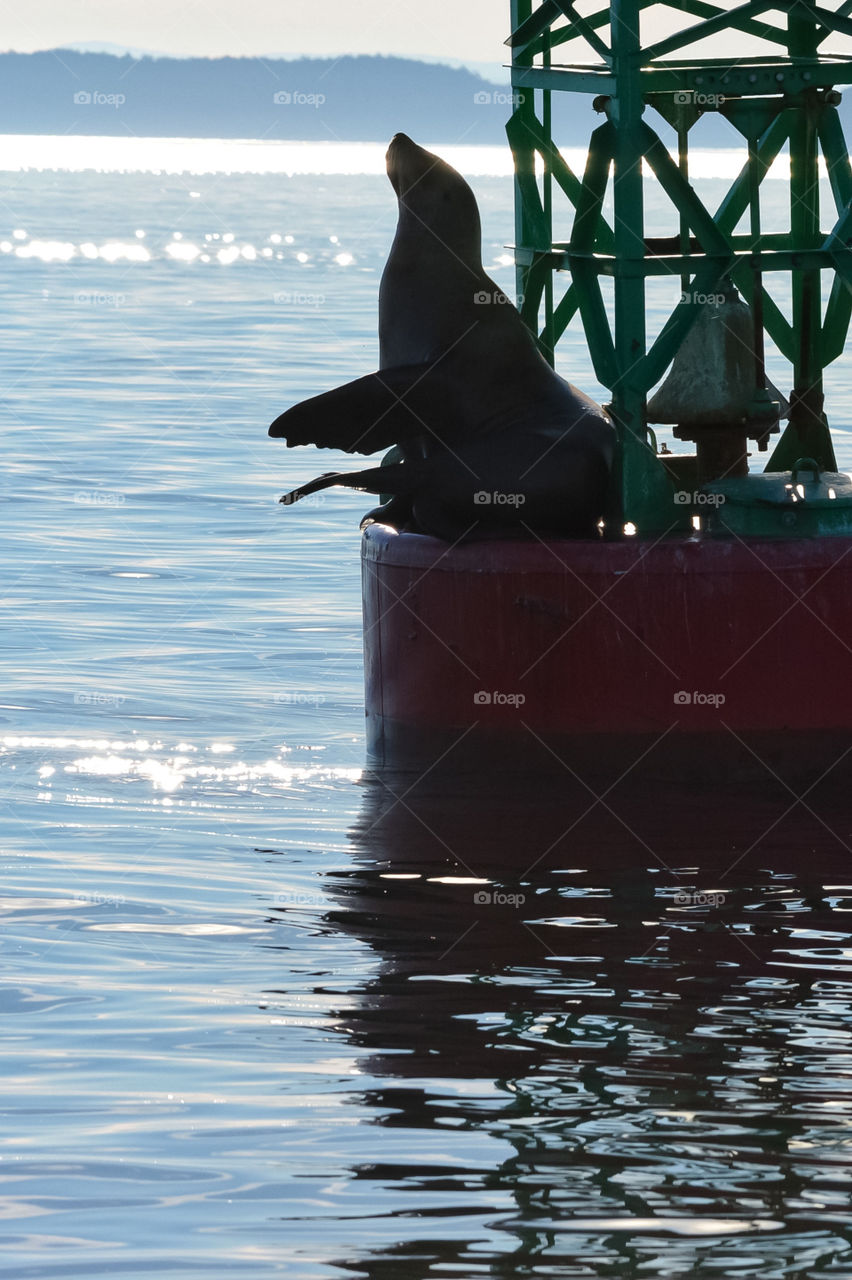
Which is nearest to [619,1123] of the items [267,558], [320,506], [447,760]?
[447,760]

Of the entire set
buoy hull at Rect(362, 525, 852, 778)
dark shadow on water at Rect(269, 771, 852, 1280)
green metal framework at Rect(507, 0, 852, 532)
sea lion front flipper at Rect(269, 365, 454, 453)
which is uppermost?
green metal framework at Rect(507, 0, 852, 532)

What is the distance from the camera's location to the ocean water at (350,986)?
223 inches

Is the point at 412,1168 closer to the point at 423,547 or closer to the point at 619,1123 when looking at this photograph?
the point at 619,1123

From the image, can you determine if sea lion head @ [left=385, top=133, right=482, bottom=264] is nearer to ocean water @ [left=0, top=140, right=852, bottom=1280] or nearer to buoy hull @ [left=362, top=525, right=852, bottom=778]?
buoy hull @ [left=362, top=525, right=852, bottom=778]

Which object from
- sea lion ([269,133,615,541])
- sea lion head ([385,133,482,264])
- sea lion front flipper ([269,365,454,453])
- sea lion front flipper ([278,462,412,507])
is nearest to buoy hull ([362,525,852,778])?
sea lion ([269,133,615,541])

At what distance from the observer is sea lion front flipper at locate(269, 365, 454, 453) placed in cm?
983

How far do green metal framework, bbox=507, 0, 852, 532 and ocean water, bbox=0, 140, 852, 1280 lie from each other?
1.73 m

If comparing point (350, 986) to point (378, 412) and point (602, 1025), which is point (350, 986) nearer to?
point (602, 1025)

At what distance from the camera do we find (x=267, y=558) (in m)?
16.2

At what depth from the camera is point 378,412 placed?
9852 millimetres

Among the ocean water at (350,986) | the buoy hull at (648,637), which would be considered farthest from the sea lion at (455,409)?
the ocean water at (350,986)

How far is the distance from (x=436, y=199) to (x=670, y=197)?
3.40ft

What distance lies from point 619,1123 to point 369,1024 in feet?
3.51

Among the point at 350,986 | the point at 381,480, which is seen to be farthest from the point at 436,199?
the point at 350,986
